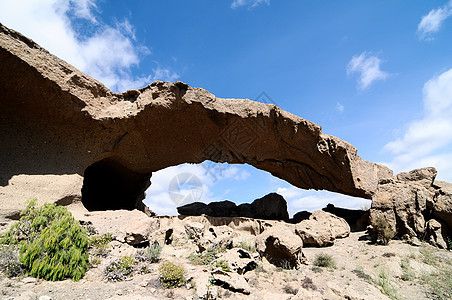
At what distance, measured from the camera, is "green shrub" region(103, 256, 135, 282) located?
452 cm

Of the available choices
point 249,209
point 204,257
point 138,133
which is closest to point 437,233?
point 249,209

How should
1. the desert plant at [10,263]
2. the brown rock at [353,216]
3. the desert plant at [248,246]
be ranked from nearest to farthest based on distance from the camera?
the desert plant at [10,263], the desert plant at [248,246], the brown rock at [353,216]

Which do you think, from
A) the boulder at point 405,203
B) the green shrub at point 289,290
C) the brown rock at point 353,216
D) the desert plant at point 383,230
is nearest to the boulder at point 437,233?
the boulder at point 405,203

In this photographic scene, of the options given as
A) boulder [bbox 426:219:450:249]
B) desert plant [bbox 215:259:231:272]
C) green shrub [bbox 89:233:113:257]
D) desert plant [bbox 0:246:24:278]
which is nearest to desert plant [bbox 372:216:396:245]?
boulder [bbox 426:219:450:249]

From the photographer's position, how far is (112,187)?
1262 centimetres

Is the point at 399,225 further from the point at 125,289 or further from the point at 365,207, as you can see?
the point at 125,289

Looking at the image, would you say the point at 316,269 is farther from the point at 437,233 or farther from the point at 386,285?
the point at 437,233

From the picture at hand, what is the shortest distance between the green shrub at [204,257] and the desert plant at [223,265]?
0.42 m

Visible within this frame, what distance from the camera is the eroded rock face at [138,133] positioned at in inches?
292

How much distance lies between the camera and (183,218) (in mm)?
10070

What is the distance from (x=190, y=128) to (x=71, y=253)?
261 inches

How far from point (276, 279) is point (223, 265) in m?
1.26

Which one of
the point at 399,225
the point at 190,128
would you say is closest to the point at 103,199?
the point at 190,128

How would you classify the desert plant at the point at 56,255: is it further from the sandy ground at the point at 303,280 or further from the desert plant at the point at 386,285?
the desert plant at the point at 386,285
